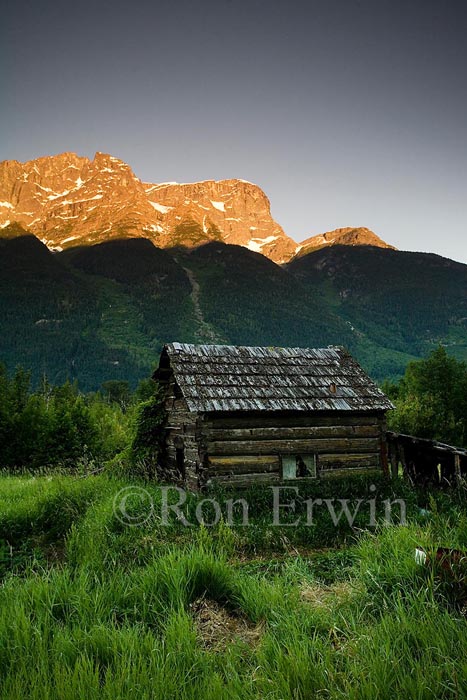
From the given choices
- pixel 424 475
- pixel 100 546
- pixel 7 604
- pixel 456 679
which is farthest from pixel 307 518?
pixel 456 679

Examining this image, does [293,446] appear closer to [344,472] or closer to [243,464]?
[243,464]

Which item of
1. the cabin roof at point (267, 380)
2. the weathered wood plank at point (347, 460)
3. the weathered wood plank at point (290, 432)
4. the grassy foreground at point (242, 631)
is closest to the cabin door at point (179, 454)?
the weathered wood plank at point (290, 432)

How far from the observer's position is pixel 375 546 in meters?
5.73

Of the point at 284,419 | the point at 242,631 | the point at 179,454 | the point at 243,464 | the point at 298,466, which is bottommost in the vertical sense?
the point at 298,466

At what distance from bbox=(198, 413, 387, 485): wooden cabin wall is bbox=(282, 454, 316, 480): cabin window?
0.68 ft

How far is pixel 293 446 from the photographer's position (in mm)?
15266

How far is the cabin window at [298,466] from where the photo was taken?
15203mm

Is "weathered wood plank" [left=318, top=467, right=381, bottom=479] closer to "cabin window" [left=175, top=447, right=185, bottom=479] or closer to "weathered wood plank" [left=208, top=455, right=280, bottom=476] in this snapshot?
"weathered wood plank" [left=208, top=455, right=280, bottom=476]

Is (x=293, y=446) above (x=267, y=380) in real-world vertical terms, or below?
below

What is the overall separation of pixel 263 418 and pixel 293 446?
1.32m

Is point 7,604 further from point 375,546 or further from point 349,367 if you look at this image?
point 349,367

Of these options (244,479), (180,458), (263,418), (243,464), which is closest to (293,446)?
(263,418)

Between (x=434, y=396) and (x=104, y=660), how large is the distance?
130 ft

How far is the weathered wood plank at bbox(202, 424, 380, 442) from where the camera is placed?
47.8 feet
